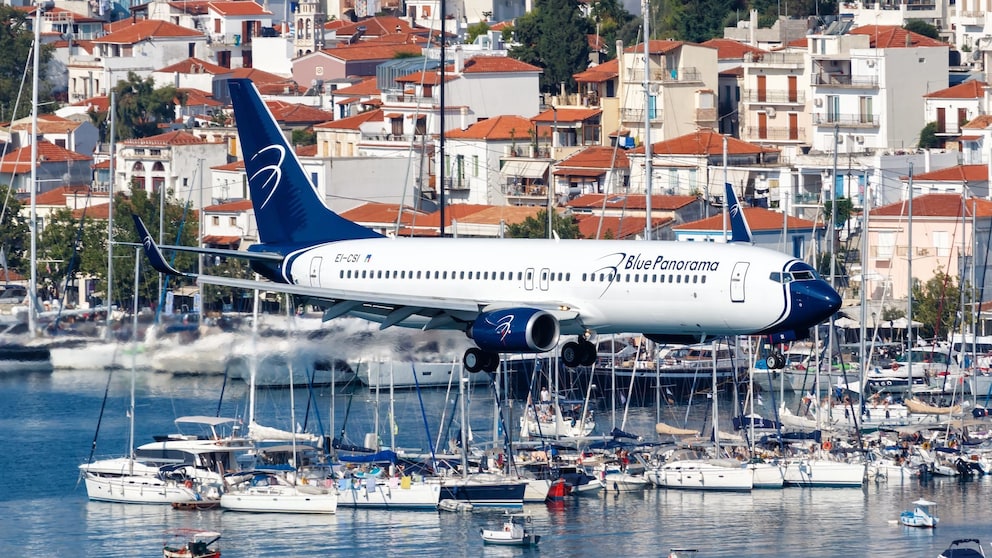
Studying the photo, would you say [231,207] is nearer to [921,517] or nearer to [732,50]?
[732,50]

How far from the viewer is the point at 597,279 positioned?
65.9m

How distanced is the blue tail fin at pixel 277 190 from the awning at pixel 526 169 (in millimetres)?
86062

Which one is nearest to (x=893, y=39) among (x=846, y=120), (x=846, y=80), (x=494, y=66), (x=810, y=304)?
(x=846, y=80)

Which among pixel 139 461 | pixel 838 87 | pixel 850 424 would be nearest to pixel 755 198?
pixel 838 87

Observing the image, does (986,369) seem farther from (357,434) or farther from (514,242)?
(514,242)

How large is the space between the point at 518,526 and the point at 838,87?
7060 centimetres

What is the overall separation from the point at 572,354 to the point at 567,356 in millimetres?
194

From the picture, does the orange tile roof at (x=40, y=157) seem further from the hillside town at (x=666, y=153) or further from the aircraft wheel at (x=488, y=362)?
the aircraft wheel at (x=488, y=362)

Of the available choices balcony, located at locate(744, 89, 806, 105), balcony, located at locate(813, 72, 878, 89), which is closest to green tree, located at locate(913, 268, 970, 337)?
balcony, located at locate(813, 72, 878, 89)

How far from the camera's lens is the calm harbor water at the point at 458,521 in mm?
99750

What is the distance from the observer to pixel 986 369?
131 m

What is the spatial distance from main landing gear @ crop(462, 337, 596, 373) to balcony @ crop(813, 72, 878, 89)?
322 ft

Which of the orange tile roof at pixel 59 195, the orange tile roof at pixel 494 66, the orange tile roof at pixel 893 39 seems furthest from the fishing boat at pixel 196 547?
the orange tile roof at pixel 494 66

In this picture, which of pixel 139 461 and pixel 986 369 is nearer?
pixel 139 461
